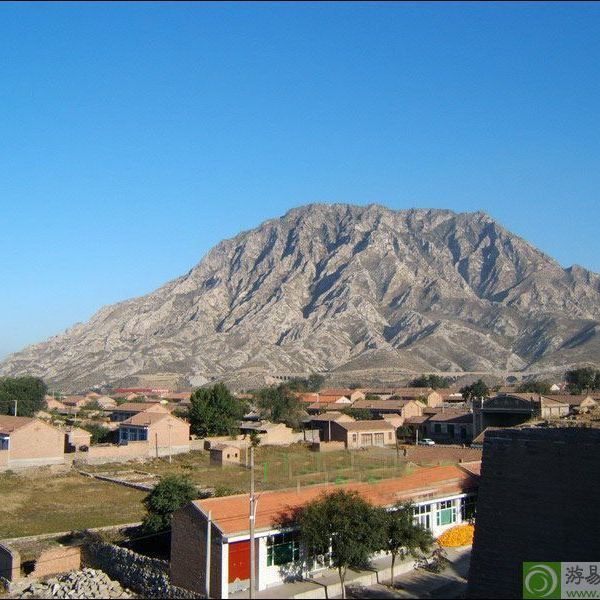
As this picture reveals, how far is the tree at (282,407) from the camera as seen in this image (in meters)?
Answer: 76.6

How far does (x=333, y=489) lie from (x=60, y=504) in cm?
2134

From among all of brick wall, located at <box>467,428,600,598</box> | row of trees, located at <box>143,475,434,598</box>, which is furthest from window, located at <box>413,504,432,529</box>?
brick wall, located at <box>467,428,600,598</box>

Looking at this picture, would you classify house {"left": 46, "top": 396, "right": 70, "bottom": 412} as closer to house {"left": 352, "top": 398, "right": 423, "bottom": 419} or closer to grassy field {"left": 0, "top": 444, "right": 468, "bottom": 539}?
house {"left": 352, "top": 398, "right": 423, "bottom": 419}

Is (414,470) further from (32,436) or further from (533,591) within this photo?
(32,436)

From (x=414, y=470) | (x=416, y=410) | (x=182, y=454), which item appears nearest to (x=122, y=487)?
(x=182, y=454)

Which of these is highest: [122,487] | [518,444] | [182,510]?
[518,444]

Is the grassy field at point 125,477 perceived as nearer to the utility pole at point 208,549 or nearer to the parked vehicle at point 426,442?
the utility pole at point 208,549

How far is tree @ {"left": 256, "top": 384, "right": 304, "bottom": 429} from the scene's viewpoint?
76.6 meters

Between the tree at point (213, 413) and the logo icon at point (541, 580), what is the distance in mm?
52698

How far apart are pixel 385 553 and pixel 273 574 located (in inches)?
179

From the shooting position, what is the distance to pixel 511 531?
18.2 metres

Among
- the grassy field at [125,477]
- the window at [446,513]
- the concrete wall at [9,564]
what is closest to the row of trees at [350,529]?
the grassy field at [125,477]

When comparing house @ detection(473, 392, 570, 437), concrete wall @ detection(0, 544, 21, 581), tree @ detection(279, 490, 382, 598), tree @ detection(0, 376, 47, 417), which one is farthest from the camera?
tree @ detection(0, 376, 47, 417)

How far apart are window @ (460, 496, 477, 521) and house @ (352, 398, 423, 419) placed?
47.0 meters
